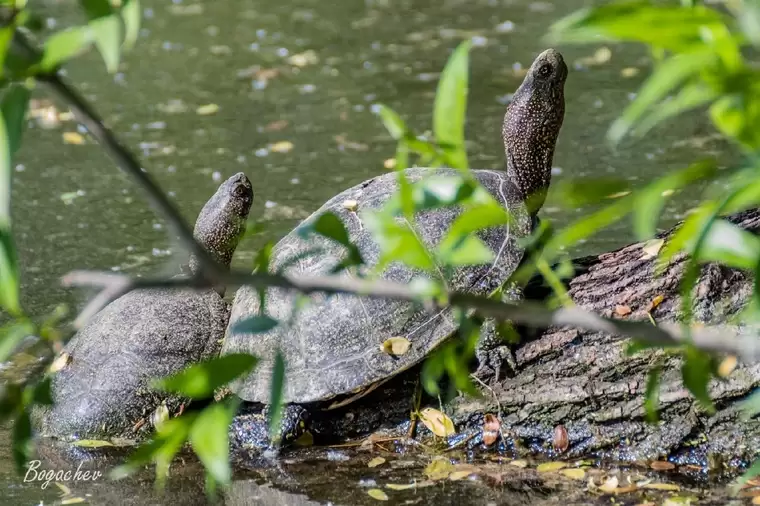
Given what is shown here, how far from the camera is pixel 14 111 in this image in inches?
37.4

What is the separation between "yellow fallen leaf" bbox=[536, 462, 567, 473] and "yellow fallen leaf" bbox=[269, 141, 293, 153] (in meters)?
5.27

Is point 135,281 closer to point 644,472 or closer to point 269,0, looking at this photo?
point 644,472

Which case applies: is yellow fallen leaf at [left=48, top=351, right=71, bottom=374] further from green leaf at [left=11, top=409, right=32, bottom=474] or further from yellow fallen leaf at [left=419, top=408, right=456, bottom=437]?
green leaf at [left=11, top=409, right=32, bottom=474]

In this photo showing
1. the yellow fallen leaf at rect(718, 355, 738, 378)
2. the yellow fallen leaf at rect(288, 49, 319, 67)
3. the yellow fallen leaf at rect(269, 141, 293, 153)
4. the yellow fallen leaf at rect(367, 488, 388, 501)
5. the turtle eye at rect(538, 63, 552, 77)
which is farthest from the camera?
the yellow fallen leaf at rect(288, 49, 319, 67)

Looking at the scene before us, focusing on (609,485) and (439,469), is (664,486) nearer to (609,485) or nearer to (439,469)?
(609,485)

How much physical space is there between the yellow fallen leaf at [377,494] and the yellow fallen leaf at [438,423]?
1.41 ft

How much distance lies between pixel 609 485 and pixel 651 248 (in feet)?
3.43

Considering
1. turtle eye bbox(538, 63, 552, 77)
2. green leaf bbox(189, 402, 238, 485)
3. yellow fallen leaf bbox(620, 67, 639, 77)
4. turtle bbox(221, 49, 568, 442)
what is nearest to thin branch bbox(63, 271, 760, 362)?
green leaf bbox(189, 402, 238, 485)

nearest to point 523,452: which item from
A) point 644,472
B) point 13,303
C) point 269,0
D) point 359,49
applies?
point 644,472

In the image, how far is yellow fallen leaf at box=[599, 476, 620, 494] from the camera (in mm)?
3497

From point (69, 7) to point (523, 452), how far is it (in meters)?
11.1

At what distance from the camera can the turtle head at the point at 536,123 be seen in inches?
180

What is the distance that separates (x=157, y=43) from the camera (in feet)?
38.0
